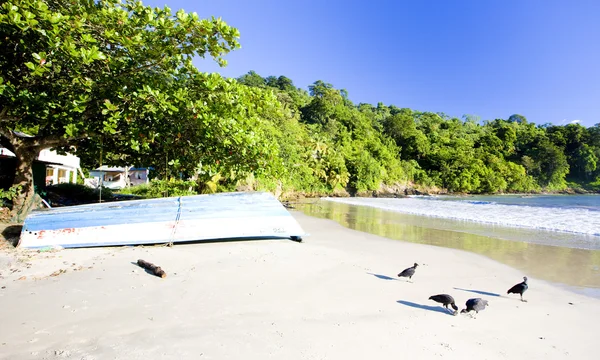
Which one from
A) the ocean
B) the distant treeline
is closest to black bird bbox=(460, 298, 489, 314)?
the ocean

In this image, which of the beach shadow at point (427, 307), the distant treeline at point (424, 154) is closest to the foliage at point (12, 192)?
the beach shadow at point (427, 307)

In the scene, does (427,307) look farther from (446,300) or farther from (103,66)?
(103,66)

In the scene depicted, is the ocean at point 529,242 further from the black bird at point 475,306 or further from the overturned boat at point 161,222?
the overturned boat at point 161,222

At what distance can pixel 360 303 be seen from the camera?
3.86 m

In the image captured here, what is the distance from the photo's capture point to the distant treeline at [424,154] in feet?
123

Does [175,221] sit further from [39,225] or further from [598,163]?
[598,163]

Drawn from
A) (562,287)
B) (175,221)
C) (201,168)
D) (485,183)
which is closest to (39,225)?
(175,221)

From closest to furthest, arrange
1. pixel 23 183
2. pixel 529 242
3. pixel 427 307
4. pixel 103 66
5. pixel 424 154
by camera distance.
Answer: pixel 427 307 → pixel 103 66 → pixel 23 183 → pixel 529 242 → pixel 424 154

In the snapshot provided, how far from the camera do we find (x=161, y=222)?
22.1 ft

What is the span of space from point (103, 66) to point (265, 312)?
535 cm

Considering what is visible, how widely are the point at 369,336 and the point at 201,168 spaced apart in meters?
5.72

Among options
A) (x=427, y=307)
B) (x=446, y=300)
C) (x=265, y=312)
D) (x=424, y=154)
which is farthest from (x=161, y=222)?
(x=424, y=154)

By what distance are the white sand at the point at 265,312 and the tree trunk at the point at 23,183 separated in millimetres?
2984

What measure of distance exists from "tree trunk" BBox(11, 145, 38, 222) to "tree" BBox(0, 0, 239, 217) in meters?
0.53
